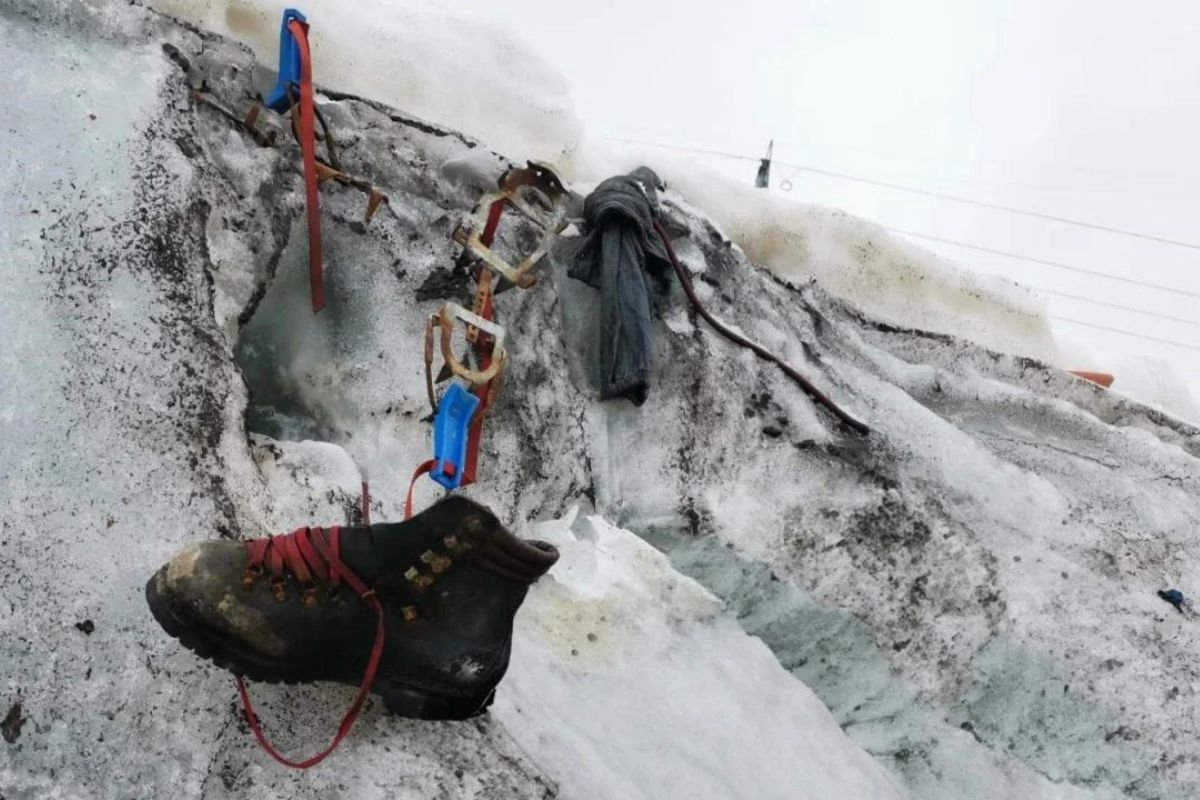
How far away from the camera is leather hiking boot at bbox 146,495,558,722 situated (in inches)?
75.6

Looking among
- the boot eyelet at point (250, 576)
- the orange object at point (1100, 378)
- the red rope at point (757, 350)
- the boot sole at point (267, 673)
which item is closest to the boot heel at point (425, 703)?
the boot sole at point (267, 673)

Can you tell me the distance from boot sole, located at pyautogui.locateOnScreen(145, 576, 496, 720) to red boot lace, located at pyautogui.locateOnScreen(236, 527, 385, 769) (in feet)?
0.22

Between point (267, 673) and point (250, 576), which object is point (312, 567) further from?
point (267, 673)

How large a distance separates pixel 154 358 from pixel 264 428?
468mm

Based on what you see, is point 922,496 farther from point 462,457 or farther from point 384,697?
point 384,697

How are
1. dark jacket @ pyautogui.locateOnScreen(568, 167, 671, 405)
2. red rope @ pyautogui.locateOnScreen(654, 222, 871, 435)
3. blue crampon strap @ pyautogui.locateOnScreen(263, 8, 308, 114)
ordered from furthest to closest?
1. red rope @ pyautogui.locateOnScreen(654, 222, 871, 435)
2. dark jacket @ pyautogui.locateOnScreen(568, 167, 671, 405)
3. blue crampon strap @ pyautogui.locateOnScreen(263, 8, 308, 114)

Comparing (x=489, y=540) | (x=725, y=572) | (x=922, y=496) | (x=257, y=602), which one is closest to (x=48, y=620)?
(x=257, y=602)

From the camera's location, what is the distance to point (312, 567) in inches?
77.6

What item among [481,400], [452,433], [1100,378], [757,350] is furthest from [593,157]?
[1100,378]

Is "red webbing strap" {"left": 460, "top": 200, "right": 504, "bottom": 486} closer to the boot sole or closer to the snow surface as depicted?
the boot sole

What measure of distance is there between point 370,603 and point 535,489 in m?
1.29

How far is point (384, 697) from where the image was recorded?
6.98 ft

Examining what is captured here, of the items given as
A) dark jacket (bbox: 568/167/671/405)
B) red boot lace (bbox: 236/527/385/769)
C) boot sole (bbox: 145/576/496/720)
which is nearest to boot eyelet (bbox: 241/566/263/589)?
red boot lace (bbox: 236/527/385/769)

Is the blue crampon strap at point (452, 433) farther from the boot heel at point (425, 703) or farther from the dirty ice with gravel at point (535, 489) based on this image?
the boot heel at point (425, 703)
